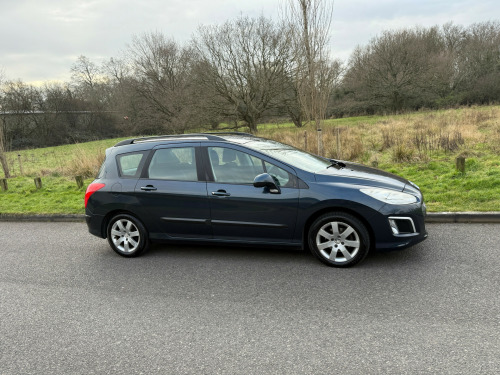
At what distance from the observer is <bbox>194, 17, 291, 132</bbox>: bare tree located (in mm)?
28531

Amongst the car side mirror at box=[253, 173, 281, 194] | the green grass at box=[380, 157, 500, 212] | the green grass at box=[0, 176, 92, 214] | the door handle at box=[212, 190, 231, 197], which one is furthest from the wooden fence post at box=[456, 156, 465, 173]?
the green grass at box=[0, 176, 92, 214]

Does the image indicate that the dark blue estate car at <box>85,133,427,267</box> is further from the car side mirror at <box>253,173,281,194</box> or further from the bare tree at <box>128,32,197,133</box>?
the bare tree at <box>128,32,197,133</box>

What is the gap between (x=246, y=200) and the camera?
4.72 meters

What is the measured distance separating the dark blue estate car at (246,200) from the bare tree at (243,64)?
24435 millimetres

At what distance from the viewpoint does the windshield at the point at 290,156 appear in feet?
16.1

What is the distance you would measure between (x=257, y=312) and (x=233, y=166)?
2039mm

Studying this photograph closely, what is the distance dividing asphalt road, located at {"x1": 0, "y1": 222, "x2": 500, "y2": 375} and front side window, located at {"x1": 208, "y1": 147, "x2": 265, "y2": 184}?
109 centimetres

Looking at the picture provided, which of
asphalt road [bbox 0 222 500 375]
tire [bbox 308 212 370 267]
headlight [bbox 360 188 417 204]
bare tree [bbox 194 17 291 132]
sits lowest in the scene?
asphalt road [bbox 0 222 500 375]

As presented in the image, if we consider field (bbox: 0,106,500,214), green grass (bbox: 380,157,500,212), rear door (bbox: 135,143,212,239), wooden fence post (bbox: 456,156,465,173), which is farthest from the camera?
wooden fence post (bbox: 456,156,465,173)

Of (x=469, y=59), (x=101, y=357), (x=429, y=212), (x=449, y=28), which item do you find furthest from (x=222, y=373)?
(x=449, y=28)

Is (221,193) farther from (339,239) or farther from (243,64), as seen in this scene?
(243,64)

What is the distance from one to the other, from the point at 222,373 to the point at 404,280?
7.63 ft

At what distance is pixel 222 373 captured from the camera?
8.79 feet

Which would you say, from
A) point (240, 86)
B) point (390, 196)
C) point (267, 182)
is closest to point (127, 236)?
point (267, 182)
